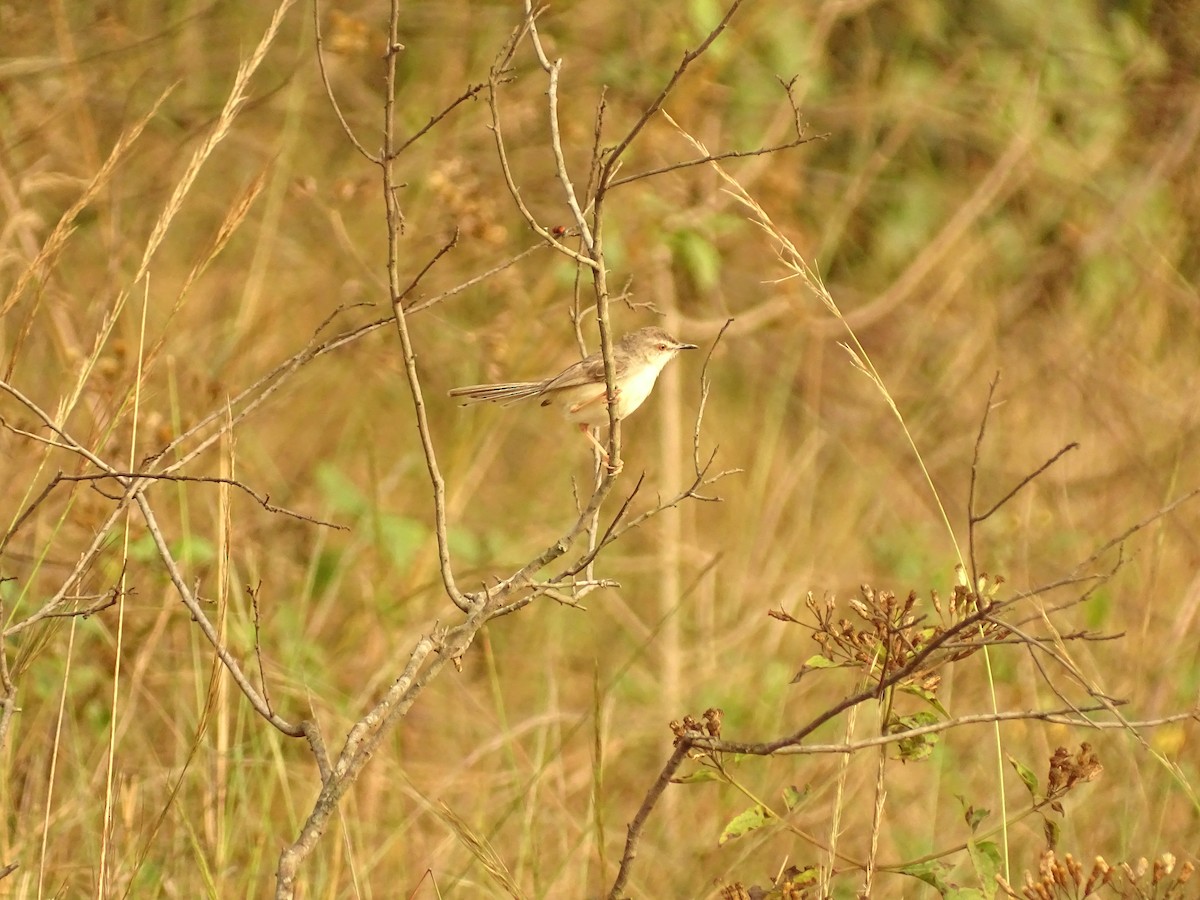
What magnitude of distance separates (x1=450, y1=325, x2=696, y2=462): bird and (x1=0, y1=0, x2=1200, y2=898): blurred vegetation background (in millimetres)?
384

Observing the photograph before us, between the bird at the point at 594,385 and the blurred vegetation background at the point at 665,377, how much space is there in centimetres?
38

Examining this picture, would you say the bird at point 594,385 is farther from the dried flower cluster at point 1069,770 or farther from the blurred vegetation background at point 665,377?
the dried flower cluster at point 1069,770

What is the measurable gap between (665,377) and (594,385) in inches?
98.6

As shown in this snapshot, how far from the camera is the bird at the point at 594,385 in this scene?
4277mm

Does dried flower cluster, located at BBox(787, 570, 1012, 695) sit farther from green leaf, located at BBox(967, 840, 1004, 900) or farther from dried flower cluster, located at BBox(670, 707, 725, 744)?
green leaf, located at BBox(967, 840, 1004, 900)

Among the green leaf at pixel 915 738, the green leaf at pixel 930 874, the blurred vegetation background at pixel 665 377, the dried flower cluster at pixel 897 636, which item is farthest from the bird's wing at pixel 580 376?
the green leaf at pixel 930 874

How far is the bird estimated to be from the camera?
14.0 feet

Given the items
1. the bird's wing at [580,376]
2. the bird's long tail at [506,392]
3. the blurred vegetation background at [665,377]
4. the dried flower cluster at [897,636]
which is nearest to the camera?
the dried flower cluster at [897,636]

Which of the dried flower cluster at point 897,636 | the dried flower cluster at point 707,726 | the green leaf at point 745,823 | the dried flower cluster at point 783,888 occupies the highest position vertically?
the dried flower cluster at point 897,636

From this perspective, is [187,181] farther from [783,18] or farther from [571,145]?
[783,18]

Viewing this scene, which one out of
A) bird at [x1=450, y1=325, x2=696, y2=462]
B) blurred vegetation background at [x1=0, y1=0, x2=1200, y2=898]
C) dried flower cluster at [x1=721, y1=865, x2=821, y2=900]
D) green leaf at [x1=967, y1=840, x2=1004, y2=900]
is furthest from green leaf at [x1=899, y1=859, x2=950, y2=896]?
bird at [x1=450, y1=325, x2=696, y2=462]

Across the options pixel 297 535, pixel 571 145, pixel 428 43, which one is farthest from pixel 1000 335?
pixel 297 535

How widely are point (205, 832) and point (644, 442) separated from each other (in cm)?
444

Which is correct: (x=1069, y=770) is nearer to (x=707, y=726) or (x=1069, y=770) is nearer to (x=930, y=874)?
(x=930, y=874)
